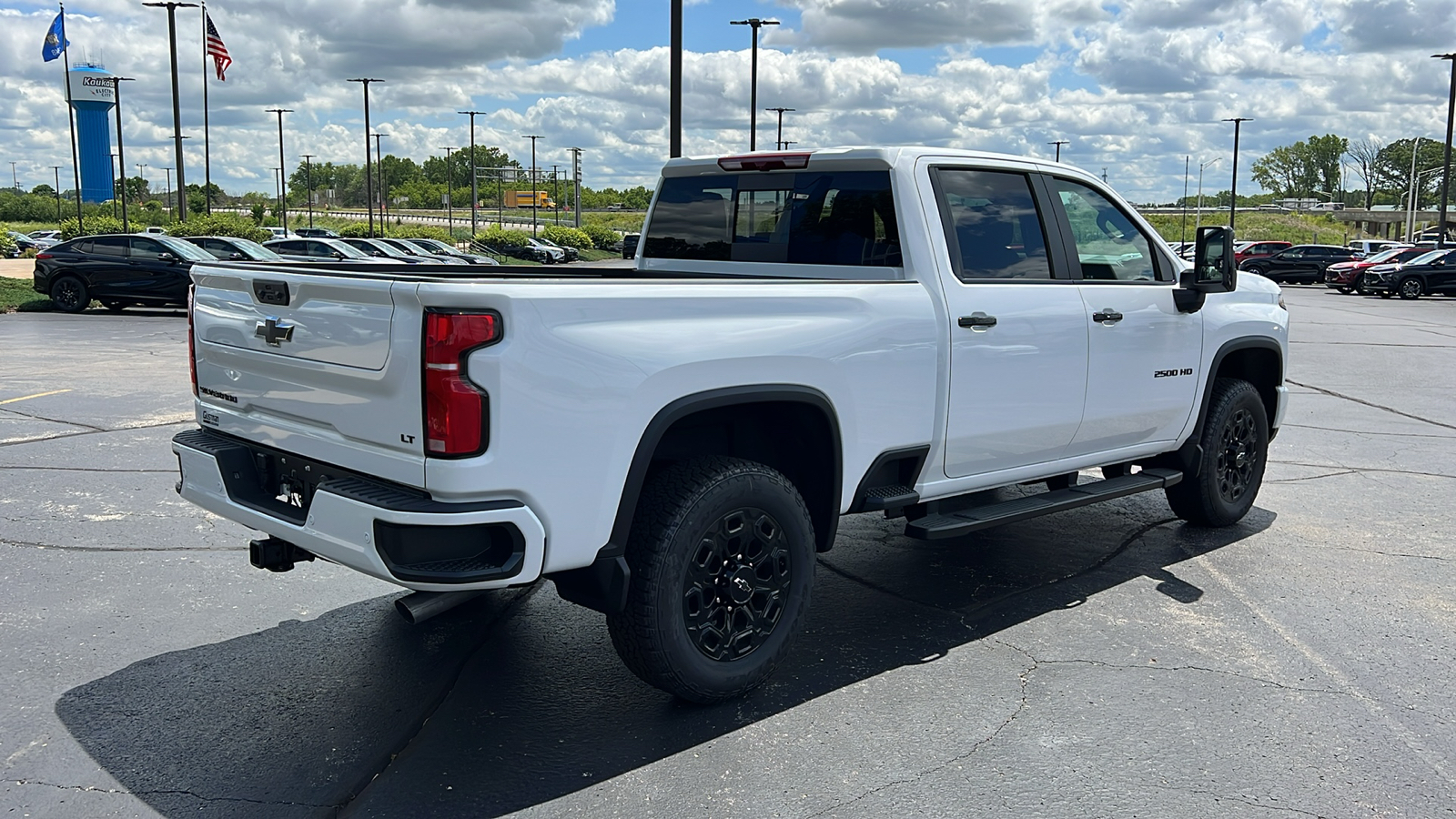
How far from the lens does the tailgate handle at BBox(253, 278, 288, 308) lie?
395 centimetres

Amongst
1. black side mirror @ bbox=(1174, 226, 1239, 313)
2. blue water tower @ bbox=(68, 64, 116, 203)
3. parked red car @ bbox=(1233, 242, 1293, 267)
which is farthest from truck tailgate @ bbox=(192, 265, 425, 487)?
blue water tower @ bbox=(68, 64, 116, 203)

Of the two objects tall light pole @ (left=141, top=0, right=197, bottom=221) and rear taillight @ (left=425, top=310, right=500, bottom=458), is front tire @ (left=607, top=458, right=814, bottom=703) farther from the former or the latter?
tall light pole @ (left=141, top=0, right=197, bottom=221)

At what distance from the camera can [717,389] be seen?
3.93 m

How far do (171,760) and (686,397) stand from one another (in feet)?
6.52

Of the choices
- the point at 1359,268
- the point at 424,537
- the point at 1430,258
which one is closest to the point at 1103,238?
the point at 424,537

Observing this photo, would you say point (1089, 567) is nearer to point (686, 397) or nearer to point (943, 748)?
point (943, 748)

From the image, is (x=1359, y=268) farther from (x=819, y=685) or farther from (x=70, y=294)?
(x=819, y=685)

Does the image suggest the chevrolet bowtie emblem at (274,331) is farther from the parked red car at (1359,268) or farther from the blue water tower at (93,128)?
the blue water tower at (93,128)

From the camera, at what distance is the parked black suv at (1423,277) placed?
33719 millimetres

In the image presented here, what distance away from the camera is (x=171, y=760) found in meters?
3.71

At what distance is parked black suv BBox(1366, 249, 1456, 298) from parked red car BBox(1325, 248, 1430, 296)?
1.66m

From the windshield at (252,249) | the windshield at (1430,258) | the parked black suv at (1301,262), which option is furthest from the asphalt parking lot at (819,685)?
the parked black suv at (1301,262)

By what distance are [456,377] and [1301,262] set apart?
157 ft

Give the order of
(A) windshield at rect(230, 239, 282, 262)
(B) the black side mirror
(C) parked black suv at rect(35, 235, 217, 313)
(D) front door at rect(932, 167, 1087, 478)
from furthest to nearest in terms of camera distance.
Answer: (A) windshield at rect(230, 239, 282, 262) → (C) parked black suv at rect(35, 235, 217, 313) → (B) the black side mirror → (D) front door at rect(932, 167, 1087, 478)
